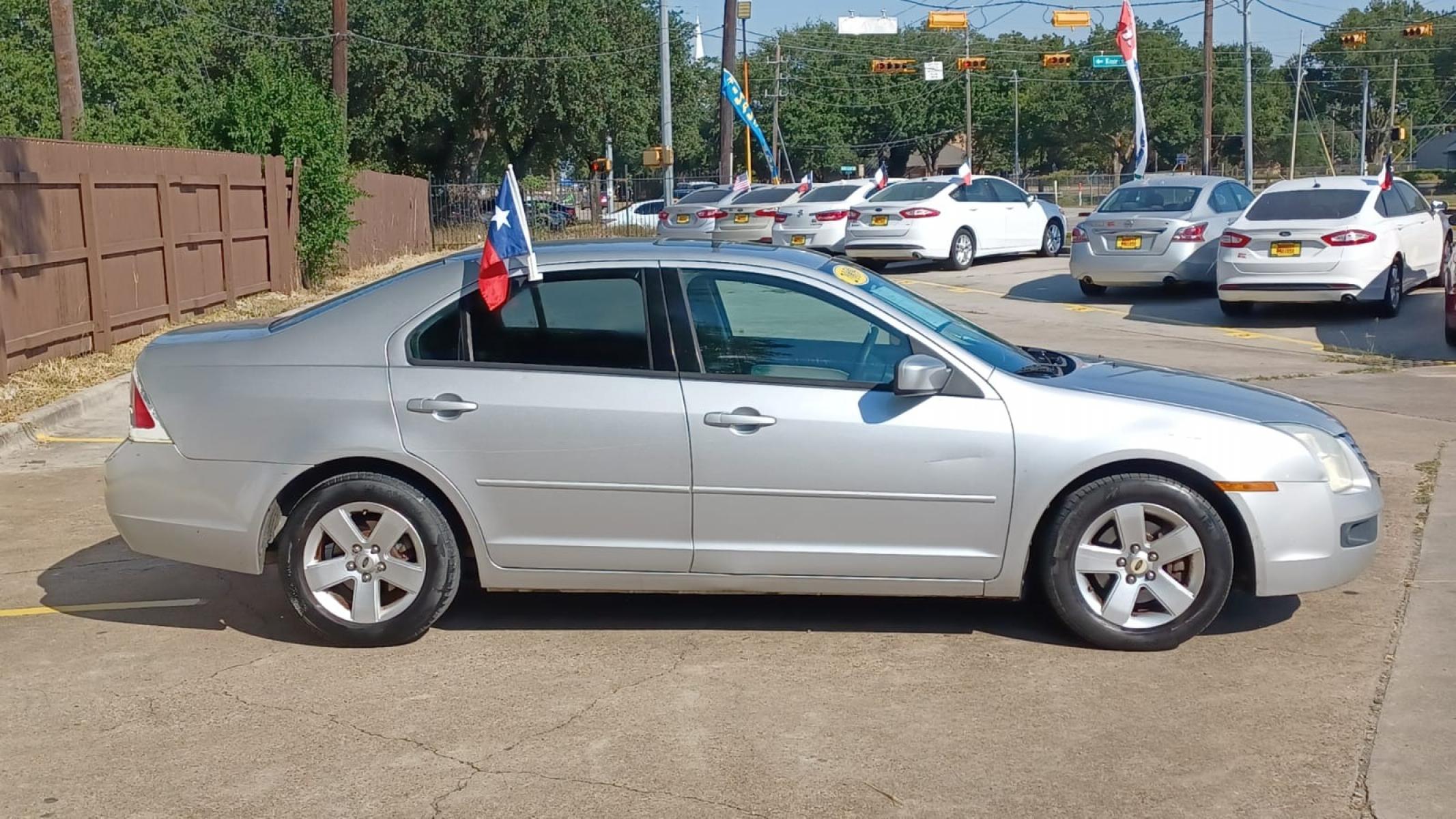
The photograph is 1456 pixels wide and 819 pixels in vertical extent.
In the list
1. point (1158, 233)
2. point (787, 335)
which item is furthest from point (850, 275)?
point (1158, 233)

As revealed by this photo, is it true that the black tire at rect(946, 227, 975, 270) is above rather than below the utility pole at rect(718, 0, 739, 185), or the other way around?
below

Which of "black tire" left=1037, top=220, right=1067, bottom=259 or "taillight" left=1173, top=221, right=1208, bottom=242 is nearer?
"taillight" left=1173, top=221, right=1208, bottom=242

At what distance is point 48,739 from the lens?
16.2ft

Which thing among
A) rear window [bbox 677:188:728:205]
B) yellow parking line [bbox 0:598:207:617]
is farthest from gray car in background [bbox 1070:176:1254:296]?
yellow parking line [bbox 0:598:207:617]

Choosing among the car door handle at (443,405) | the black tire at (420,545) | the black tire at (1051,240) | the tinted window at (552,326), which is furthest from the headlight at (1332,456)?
the black tire at (1051,240)

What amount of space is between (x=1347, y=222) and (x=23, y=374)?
13108mm

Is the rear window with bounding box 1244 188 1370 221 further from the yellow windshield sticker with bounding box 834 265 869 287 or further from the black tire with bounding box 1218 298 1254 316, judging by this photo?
the yellow windshield sticker with bounding box 834 265 869 287

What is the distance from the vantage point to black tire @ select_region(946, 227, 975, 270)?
24.8 meters

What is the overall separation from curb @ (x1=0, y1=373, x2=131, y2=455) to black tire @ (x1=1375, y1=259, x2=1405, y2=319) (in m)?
12.7

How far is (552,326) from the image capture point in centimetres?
583

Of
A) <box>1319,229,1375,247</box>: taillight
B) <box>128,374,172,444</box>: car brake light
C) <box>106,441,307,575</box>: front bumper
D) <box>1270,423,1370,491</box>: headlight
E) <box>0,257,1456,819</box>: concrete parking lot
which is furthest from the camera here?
<box>1319,229,1375,247</box>: taillight

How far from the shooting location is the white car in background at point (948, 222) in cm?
2434

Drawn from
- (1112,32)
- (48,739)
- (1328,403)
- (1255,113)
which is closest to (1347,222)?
(1328,403)

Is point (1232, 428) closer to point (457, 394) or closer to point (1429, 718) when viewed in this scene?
point (1429, 718)
